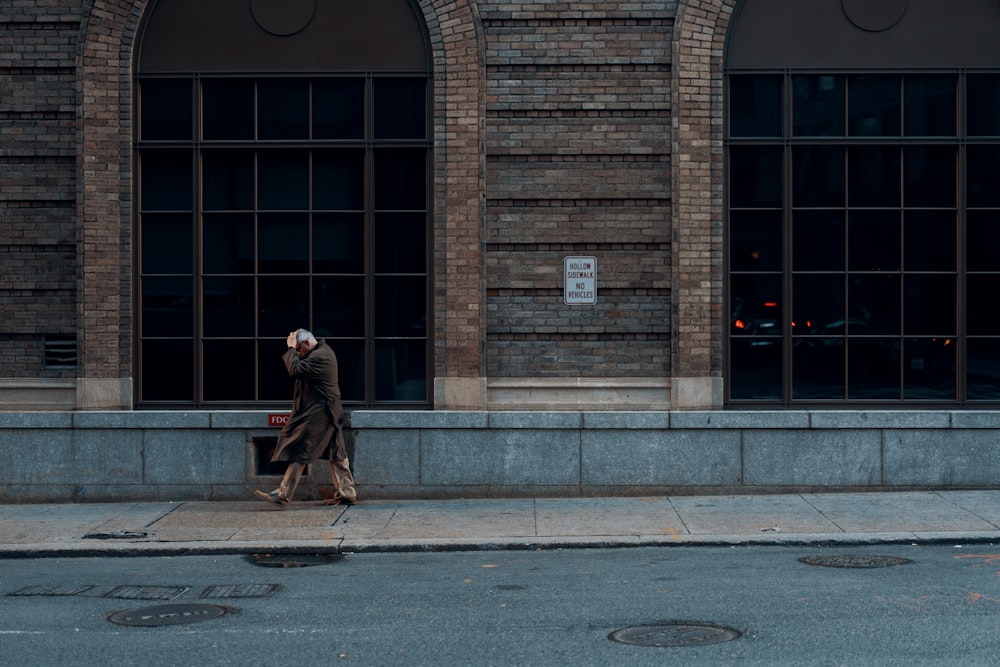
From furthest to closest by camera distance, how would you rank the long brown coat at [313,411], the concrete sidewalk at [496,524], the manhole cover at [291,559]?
the long brown coat at [313,411]
the concrete sidewalk at [496,524]
the manhole cover at [291,559]

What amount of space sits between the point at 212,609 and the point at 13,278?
262 inches

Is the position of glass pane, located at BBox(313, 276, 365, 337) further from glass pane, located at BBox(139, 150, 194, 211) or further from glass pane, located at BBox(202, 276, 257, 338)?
glass pane, located at BBox(139, 150, 194, 211)

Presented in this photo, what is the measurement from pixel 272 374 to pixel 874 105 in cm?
711

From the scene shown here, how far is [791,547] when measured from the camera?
10.9m

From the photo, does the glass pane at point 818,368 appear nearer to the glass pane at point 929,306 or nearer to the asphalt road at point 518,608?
the glass pane at point 929,306

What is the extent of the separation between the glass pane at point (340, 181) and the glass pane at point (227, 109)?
0.84m

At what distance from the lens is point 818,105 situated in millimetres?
13695

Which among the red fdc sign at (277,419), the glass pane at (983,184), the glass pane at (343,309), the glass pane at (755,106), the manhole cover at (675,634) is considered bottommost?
the manhole cover at (675,634)

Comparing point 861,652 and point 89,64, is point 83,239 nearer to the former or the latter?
point 89,64

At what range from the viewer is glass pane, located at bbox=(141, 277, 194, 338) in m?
13.9

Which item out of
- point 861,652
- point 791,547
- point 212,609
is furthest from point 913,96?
point 212,609

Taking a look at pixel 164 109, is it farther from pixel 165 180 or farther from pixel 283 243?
pixel 283 243

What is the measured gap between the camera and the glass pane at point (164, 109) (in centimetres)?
1391

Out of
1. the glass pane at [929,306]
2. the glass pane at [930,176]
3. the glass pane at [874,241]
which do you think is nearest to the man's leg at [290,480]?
the glass pane at [874,241]
